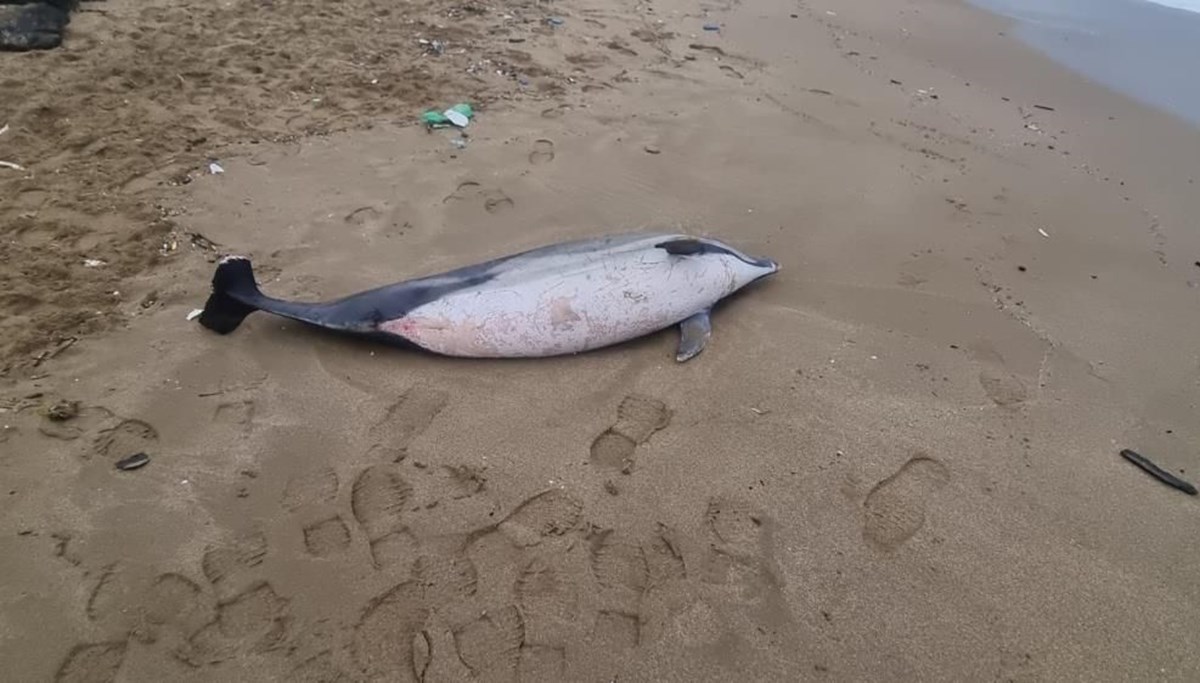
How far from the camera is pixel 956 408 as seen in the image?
3592mm

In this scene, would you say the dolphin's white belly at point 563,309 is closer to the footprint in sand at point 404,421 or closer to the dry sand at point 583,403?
the dry sand at point 583,403

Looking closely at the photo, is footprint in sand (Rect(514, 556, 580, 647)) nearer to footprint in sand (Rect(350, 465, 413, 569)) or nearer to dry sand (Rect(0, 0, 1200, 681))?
dry sand (Rect(0, 0, 1200, 681))

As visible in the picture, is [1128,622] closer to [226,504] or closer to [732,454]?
[732,454]

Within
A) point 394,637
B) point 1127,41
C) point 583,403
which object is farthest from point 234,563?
point 1127,41

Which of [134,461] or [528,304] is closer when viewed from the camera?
[134,461]

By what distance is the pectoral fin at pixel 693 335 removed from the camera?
3803 mm

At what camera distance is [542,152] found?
541 cm

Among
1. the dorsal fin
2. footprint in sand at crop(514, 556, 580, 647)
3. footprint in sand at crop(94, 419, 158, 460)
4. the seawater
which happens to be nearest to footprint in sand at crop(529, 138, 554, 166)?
the dorsal fin

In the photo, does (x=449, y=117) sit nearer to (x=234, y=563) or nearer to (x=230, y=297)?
(x=230, y=297)

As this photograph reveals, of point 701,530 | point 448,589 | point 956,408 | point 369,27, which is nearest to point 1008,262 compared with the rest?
point 956,408

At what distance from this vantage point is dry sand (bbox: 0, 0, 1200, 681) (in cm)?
264

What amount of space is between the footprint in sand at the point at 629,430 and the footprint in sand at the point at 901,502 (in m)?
0.89

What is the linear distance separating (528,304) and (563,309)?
16 cm

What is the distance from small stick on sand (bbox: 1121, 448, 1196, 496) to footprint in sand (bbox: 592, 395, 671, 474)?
1.94 m
